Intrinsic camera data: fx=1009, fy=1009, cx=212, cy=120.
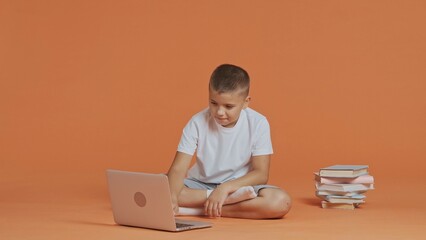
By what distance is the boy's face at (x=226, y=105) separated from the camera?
14.2 feet

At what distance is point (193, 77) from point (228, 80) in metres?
2.57

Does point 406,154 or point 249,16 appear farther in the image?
point 249,16

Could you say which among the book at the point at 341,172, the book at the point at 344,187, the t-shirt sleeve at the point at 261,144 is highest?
the t-shirt sleeve at the point at 261,144

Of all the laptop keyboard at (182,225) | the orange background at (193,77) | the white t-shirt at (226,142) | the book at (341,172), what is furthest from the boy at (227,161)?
the orange background at (193,77)

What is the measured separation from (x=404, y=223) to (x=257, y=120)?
2.72 feet

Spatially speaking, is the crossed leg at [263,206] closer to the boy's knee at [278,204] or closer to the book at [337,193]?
the boy's knee at [278,204]

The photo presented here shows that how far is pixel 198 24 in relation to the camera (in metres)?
6.95

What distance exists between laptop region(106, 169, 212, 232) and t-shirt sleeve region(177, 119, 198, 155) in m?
0.52

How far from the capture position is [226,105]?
4.36 m

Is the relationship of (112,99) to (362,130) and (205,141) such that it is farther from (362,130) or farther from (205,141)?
(205,141)

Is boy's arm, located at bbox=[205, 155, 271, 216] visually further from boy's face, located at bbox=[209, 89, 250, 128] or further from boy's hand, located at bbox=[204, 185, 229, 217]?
boy's face, located at bbox=[209, 89, 250, 128]

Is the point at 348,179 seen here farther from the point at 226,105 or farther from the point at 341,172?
the point at 226,105

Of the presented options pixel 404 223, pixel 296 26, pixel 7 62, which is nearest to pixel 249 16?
pixel 296 26

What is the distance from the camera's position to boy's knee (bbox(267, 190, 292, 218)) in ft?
14.1
